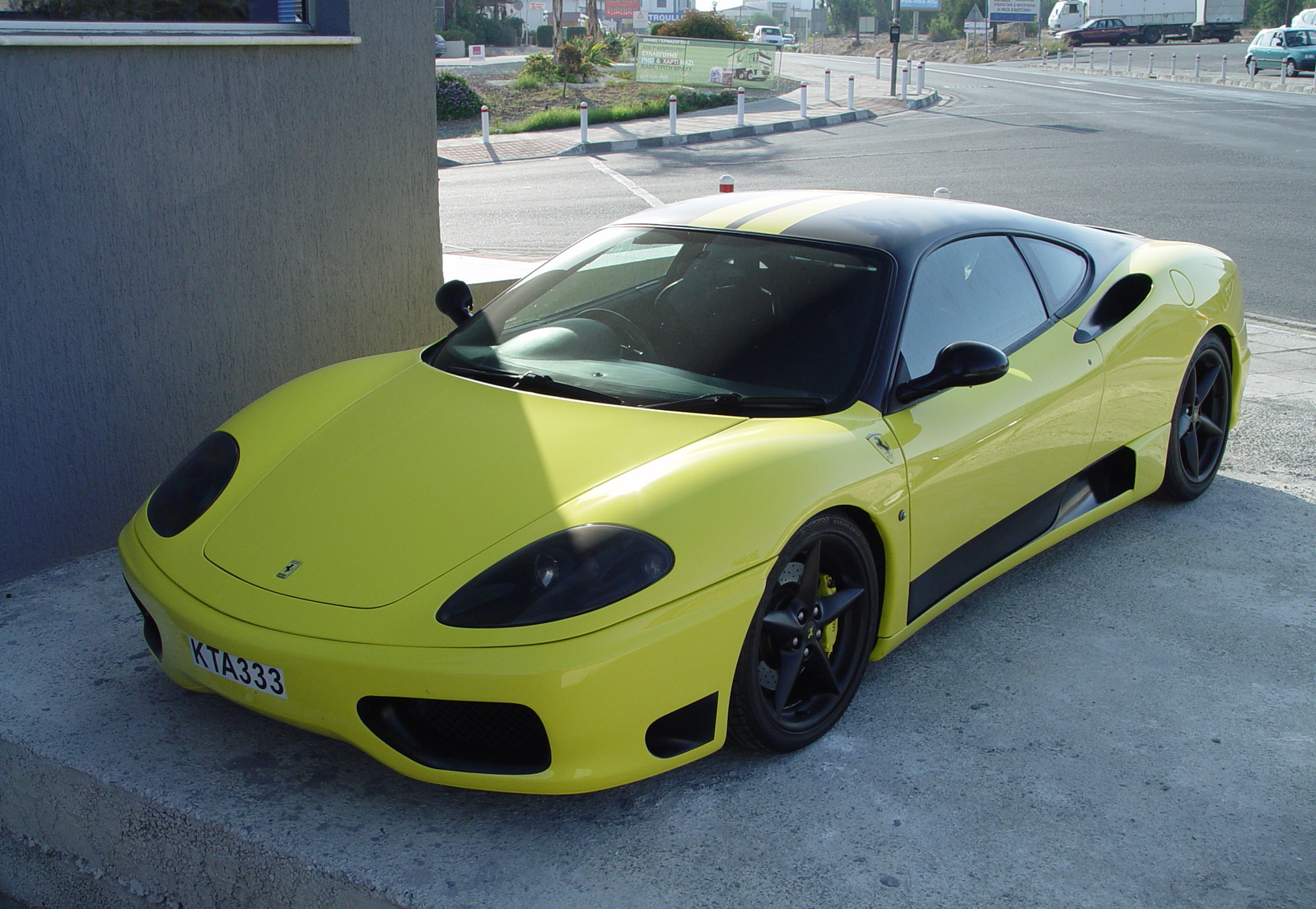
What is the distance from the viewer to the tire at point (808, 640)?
8.29 feet

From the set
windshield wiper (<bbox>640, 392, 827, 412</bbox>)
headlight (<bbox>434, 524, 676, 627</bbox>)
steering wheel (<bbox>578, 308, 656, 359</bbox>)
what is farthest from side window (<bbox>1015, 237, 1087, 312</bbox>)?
headlight (<bbox>434, 524, 676, 627</bbox>)

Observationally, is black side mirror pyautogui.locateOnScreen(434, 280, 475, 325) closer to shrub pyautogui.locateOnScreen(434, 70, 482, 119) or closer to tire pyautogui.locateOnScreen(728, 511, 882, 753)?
tire pyautogui.locateOnScreen(728, 511, 882, 753)

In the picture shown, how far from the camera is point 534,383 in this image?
3078mm

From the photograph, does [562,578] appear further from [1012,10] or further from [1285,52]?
[1012,10]

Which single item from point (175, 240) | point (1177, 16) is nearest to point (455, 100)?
point (175, 240)

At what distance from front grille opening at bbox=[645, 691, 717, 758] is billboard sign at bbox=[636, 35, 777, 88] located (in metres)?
26.8

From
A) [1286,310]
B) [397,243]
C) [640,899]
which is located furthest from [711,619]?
[1286,310]

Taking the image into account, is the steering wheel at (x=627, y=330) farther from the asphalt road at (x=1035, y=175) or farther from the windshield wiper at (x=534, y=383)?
the asphalt road at (x=1035, y=175)

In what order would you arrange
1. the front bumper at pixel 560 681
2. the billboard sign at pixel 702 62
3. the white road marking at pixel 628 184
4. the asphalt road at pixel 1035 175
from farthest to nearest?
1. the billboard sign at pixel 702 62
2. the white road marking at pixel 628 184
3. the asphalt road at pixel 1035 175
4. the front bumper at pixel 560 681

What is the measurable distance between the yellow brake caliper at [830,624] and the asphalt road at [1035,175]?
20.5 feet

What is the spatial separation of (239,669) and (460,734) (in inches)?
19.5

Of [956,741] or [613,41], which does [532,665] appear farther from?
[613,41]

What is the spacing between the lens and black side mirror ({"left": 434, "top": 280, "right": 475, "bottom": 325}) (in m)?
3.79

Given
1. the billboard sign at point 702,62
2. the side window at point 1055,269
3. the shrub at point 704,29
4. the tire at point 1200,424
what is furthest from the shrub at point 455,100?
the side window at point 1055,269
